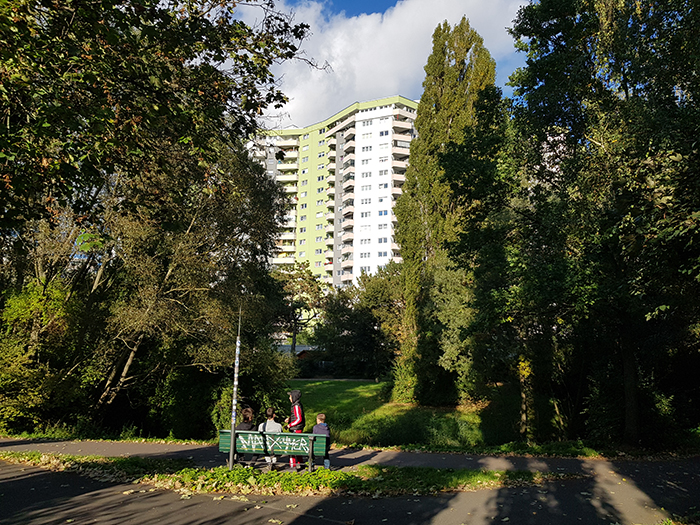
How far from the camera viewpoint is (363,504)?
7691 millimetres

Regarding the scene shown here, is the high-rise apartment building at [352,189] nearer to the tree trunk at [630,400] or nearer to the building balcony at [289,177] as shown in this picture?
the building balcony at [289,177]

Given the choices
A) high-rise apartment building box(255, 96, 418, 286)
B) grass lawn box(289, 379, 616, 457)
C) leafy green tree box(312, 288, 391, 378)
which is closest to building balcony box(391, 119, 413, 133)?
high-rise apartment building box(255, 96, 418, 286)

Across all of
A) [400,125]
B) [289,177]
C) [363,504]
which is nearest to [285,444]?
[363,504]

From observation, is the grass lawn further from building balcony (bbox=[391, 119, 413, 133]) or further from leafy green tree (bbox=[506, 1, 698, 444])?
building balcony (bbox=[391, 119, 413, 133])

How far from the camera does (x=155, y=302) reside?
17906 millimetres

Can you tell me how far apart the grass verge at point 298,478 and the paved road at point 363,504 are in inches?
14.3

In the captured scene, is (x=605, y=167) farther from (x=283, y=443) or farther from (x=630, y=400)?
(x=283, y=443)

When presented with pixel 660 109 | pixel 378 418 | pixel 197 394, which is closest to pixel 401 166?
pixel 378 418

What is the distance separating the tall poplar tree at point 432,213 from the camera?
28.9m

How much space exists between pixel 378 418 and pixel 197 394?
32.2 feet

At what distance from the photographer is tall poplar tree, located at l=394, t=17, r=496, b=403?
28891mm

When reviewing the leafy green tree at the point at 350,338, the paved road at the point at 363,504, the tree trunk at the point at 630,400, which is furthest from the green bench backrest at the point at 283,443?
the leafy green tree at the point at 350,338

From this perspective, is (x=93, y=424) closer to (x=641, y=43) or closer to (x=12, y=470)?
(x=12, y=470)

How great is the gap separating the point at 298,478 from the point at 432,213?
76.2 feet
